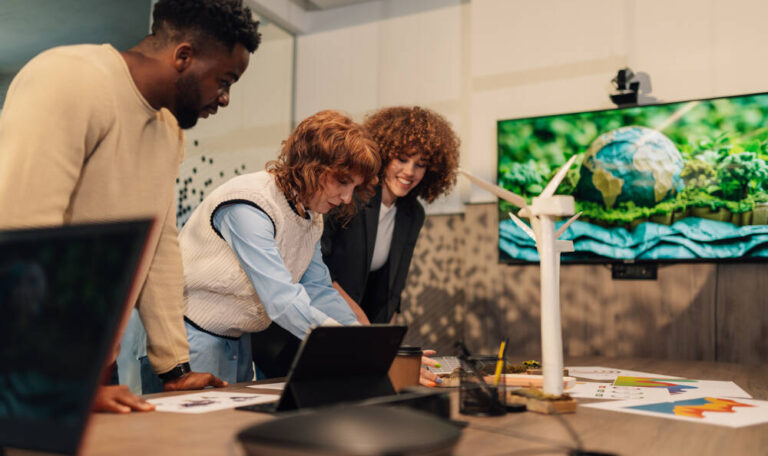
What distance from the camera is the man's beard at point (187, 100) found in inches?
44.0

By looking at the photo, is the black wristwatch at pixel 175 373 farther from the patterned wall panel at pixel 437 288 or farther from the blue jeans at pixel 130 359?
the patterned wall panel at pixel 437 288

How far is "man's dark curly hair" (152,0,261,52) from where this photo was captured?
1.10 meters

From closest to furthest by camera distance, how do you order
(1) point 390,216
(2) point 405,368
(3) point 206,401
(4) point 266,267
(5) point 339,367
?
(5) point 339,367 → (3) point 206,401 → (2) point 405,368 → (4) point 266,267 → (1) point 390,216

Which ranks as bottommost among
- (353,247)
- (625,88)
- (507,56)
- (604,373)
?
(604,373)

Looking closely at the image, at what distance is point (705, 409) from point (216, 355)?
108cm

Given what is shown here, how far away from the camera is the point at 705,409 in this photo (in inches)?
40.4

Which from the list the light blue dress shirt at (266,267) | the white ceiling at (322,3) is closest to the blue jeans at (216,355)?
the light blue dress shirt at (266,267)

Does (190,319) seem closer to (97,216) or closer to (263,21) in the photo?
(97,216)

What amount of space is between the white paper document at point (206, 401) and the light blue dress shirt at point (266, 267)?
0.25m

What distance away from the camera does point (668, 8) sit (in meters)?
3.52

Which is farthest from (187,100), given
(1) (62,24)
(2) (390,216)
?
(1) (62,24)

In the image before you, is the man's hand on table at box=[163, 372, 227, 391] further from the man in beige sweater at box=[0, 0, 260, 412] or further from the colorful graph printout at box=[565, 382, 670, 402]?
the colorful graph printout at box=[565, 382, 670, 402]

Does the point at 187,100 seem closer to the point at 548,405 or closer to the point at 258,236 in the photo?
the point at 258,236

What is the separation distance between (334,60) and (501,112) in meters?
1.31
